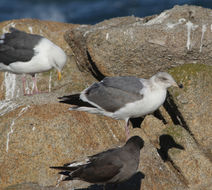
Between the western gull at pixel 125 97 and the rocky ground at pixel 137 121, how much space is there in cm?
55

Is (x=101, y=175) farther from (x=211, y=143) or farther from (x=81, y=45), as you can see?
(x=81, y=45)

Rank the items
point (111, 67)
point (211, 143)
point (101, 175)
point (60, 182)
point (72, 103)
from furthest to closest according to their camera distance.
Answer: point (111, 67)
point (211, 143)
point (72, 103)
point (60, 182)
point (101, 175)

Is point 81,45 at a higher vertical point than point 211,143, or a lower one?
higher

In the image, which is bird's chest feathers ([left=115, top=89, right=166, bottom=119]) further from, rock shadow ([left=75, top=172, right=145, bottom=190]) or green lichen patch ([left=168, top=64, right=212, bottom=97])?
green lichen patch ([left=168, top=64, right=212, bottom=97])

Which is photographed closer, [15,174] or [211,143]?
[15,174]

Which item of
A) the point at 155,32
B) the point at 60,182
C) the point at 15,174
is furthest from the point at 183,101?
the point at 15,174

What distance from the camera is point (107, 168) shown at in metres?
5.57

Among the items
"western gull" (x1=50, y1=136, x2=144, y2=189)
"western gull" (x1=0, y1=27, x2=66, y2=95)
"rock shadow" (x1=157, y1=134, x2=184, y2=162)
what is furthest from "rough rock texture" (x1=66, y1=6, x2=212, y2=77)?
"western gull" (x1=50, y1=136, x2=144, y2=189)

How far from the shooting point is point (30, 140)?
280 inches

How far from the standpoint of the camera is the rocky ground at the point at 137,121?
702cm

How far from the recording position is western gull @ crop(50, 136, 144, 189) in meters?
5.57

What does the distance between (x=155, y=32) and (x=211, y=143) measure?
2779mm

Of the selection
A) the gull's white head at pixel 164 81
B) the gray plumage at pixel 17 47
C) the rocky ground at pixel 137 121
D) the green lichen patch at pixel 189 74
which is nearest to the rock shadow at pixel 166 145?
the rocky ground at pixel 137 121

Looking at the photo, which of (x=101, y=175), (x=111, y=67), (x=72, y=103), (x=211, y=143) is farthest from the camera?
(x=111, y=67)
